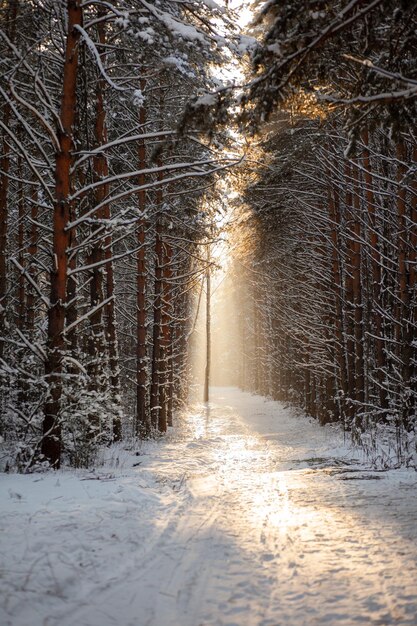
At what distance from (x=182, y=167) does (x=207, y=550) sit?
4.87 meters

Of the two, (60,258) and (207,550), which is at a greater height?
(60,258)

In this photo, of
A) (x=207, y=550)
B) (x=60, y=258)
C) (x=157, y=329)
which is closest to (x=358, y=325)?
(x=157, y=329)

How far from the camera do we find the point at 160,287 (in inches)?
527

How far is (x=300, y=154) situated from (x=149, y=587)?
13107 mm

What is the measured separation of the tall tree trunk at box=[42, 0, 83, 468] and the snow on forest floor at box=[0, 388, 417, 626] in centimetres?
61

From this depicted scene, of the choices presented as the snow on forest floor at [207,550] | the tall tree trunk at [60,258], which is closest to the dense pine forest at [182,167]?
the tall tree trunk at [60,258]

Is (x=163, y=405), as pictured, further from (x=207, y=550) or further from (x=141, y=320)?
(x=207, y=550)

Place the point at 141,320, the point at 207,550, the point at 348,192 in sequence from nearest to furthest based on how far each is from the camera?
1. the point at 207,550
2. the point at 348,192
3. the point at 141,320

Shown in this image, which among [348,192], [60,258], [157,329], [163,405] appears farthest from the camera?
[163,405]

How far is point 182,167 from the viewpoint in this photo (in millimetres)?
6188

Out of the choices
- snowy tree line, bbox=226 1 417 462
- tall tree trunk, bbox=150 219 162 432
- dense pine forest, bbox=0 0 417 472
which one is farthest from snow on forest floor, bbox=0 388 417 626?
tall tree trunk, bbox=150 219 162 432

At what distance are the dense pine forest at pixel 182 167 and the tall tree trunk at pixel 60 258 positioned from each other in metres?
0.02

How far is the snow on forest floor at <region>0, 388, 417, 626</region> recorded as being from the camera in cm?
270

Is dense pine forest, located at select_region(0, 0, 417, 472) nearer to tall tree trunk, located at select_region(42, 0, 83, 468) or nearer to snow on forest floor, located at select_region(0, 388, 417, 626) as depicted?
tall tree trunk, located at select_region(42, 0, 83, 468)
